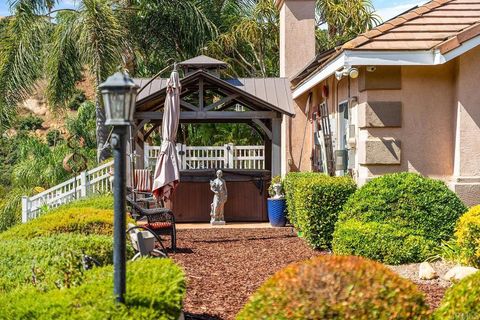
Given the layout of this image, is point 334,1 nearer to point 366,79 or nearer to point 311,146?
point 311,146

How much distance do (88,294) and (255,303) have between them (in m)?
1.13

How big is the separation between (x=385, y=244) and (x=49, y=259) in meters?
4.37

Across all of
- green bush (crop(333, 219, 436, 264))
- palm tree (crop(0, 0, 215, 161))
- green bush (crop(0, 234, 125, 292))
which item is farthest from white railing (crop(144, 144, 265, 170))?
green bush (crop(0, 234, 125, 292))

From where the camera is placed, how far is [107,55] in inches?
677

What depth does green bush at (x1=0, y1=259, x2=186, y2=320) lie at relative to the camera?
409 cm

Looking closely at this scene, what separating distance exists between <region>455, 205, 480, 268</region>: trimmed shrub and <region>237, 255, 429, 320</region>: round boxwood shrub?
382 cm

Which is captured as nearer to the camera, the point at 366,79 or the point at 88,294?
the point at 88,294

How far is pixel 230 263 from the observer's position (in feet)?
31.4

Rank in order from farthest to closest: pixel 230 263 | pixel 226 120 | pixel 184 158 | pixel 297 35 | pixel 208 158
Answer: pixel 297 35 < pixel 208 158 < pixel 184 158 < pixel 226 120 < pixel 230 263

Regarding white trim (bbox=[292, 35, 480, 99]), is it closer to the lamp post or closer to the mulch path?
the mulch path

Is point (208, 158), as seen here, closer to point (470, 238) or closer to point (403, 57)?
point (403, 57)

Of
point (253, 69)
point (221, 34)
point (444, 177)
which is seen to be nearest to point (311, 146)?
point (444, 177)

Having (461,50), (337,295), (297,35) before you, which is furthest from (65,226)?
(297,35)

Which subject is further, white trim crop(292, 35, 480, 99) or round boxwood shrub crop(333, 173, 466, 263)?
white trim crop(292, 35, 480, 99)
